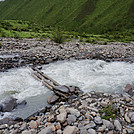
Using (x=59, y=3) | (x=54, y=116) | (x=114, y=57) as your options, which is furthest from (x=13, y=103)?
(x=59, y=3)

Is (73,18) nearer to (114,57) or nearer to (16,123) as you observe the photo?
(114,57)

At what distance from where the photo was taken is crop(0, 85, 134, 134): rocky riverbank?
5188 mm

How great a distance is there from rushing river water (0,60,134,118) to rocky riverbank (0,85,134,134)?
121 cm

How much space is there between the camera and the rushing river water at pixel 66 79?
8.52m

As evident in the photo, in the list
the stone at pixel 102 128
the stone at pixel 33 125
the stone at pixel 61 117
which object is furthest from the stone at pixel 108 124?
the stone at pixel 33 125

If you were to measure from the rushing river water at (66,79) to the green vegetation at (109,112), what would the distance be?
2.84 m

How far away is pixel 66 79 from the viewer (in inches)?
439

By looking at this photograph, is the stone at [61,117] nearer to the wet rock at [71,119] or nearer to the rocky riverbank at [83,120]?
the rocky riverbank at [83,120]

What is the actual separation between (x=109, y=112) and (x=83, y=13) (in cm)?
10839

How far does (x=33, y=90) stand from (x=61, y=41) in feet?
54.3

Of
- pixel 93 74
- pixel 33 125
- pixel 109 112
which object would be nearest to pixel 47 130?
pixel 33 125

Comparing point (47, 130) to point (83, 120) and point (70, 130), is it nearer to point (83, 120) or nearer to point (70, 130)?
point (70, 130)

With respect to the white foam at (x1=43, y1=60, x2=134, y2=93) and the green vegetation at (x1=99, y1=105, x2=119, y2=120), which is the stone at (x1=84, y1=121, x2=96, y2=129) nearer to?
the green vegetation at (x1=99, y1=105, x2=119, y2=120)

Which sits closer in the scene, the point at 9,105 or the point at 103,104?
the point at 103,104
